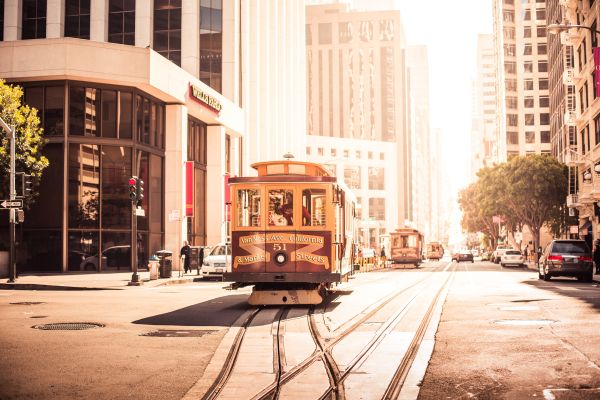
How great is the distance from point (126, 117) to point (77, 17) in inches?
642

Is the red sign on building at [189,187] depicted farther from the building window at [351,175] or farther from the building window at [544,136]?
the building window at [351,175]

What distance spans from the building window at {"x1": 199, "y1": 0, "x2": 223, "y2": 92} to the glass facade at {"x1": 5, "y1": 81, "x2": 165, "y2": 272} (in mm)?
15042

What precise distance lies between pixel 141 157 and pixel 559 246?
21.1 meters

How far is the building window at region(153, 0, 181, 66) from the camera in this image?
170 ft

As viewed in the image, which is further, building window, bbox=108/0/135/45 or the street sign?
building window, bbox=108/0/135/45

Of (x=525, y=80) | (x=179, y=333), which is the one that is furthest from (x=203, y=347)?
(x=525, y=80)

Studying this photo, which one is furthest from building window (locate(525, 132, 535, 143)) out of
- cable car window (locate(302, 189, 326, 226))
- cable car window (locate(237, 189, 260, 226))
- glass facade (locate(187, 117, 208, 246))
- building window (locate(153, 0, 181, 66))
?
cable car window (locate(237, 189, 260, 226))

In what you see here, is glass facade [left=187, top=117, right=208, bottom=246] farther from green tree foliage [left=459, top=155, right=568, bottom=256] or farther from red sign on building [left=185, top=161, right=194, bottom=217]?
green tree foliage [left=459, top=155, right=568, bottom=256]

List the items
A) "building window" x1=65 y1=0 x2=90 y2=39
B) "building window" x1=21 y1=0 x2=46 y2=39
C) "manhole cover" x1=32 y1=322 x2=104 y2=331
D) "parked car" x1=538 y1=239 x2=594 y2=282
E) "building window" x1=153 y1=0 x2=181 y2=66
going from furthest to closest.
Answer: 1. "building window" x1=153 y1=0 x2=181 y2=66
2. "building window" x1=65 y1=0 x2=90 y2=39
3. "building window" x1=21 y1=0 x2=46 y2=39
4. "parked car" x1=538 y1=239 x2=594 y2=282
5. "manhole cover" x1=32 y1=322 x2=104 y2=331

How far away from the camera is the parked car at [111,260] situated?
36.4 m

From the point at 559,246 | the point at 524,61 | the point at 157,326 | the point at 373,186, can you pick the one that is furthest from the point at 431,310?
the point at 373,186

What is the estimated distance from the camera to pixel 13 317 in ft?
48.1

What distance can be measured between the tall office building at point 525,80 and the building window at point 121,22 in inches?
2759

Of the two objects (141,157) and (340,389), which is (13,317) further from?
(141,157)
